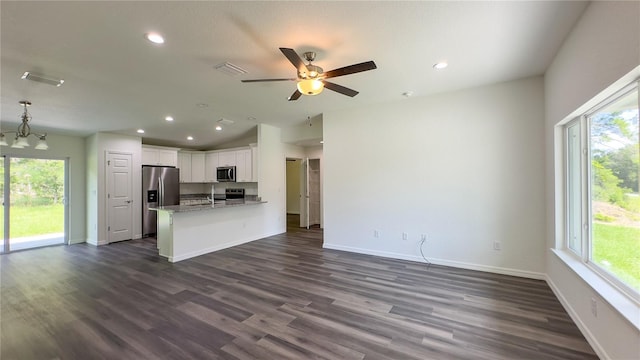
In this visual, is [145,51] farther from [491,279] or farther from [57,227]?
[57,227]

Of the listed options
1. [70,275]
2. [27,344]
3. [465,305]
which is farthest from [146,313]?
[465,305]

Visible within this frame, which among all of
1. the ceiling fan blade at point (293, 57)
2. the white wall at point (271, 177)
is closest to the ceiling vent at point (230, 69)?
the ceiling fan blade at point (293, 57)

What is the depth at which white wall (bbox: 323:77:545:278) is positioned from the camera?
3.58 meters

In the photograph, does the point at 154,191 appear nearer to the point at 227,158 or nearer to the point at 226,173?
the point at 226,173

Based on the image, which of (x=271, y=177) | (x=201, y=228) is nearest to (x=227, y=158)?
(x=271, y=177)

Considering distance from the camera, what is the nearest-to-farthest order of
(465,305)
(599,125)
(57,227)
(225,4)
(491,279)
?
(225,4)
(599,125)
(465,305)
(491,279)
(57,227)

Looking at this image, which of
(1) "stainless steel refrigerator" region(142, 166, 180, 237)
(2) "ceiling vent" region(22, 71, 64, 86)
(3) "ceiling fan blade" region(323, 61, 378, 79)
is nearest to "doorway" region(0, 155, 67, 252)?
(1) "stainless steel refrigerator" region(142, 166, 180, 237)

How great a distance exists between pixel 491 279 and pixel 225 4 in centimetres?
436

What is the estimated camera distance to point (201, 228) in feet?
16.2

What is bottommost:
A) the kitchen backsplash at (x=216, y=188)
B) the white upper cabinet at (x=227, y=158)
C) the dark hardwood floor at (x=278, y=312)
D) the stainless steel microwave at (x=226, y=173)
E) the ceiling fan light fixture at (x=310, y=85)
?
the dark hardwood floor at (x=278, y=312)

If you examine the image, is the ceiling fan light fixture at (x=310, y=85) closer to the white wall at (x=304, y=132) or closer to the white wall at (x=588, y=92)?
the white wall at (x=588, y=92)

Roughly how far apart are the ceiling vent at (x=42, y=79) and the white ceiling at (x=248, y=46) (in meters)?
0.06

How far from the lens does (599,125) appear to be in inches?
91.7

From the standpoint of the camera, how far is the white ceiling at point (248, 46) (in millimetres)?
2043
